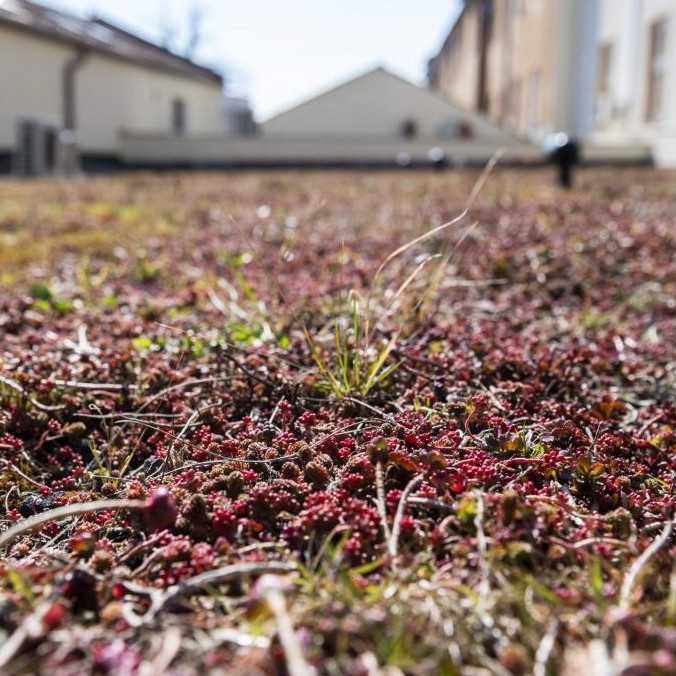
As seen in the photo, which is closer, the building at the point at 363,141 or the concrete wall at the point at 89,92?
the concrete wall at the point at 89,92

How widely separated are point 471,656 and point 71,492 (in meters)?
1.16

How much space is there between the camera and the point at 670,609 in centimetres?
135

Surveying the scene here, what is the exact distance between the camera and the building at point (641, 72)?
16.0 meters

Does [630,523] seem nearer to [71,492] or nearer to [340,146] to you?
[71,492]

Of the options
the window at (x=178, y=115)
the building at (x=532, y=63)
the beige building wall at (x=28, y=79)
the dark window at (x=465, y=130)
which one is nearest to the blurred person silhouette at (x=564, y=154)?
the building at (x=532, y=63)

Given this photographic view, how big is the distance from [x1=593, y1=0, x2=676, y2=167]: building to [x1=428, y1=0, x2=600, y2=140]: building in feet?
2.78

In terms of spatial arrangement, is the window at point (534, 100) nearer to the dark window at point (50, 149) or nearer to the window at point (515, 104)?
the window at point (515, 104)

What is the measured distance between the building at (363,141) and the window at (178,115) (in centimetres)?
491

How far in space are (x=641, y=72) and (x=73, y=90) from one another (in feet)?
49.1

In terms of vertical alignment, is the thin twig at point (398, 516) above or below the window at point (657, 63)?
below

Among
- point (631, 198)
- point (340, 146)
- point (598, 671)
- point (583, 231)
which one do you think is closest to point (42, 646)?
point (598, 671)

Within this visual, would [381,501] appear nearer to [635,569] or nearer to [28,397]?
[635,569]

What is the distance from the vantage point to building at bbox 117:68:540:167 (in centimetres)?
2212

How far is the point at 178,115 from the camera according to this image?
3281 centimetres
